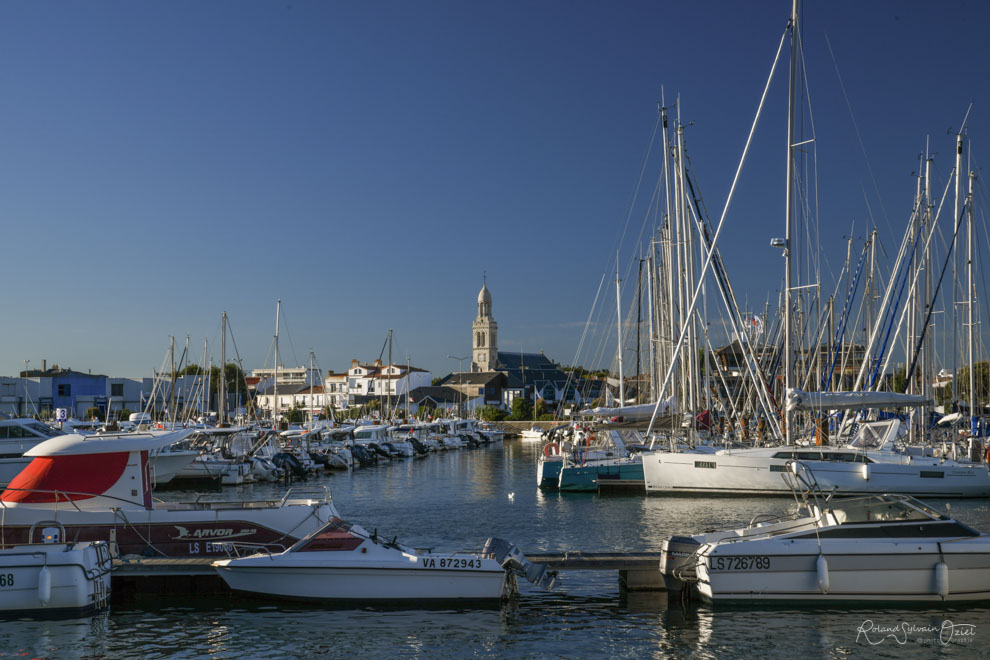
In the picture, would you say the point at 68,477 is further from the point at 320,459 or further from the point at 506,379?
the point at 506,379

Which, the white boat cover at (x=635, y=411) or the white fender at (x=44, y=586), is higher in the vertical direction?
the white boat cover at (x=635, y=411)

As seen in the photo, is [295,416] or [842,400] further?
[295,416]

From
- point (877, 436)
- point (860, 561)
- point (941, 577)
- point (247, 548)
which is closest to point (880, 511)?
point (860, 561)

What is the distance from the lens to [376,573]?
18.3 m

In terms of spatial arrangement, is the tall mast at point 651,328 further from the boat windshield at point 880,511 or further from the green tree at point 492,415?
the green tree at point 492,415

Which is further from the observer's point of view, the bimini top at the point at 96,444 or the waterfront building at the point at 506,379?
the waterfront building at the point at 506,379

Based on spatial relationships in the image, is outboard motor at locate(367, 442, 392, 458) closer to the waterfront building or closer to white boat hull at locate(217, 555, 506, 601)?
white boat hull at locate(217, 555, 506, 601)

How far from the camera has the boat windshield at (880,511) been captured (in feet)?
59.8

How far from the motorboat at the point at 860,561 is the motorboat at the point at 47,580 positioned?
473 inches

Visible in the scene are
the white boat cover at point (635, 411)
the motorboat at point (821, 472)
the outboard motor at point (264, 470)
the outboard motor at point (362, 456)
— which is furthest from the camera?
the outboard motor at point (362, 456)

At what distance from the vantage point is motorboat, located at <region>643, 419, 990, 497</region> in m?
33.8

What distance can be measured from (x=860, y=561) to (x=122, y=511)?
51.6ft

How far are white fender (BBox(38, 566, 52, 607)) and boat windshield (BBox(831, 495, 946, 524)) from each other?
15311 millimetres

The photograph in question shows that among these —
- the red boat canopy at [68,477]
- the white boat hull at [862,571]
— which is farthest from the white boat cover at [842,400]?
the red boat canopy at [68,477]
